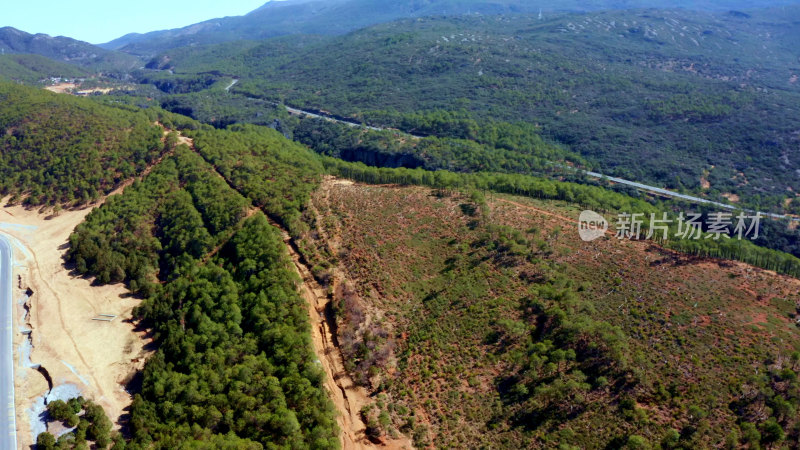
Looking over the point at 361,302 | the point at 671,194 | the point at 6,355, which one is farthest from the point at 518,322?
the point at 671,194

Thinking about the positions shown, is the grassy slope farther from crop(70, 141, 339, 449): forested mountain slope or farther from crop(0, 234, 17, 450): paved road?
crop(0, 234, 17, 450): paved road

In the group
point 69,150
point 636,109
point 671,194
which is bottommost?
point 671,194

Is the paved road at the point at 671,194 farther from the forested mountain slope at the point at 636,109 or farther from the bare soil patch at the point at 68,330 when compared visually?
the bare soil patch at the point at 68,330

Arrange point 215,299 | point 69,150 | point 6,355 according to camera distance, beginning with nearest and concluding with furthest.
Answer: point 6,355 < point 215,299 < point 69,150

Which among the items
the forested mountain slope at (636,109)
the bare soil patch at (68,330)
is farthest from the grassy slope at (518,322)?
the forested mountain slope at (636,109)

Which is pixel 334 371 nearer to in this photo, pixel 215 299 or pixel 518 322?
pixel 215 299

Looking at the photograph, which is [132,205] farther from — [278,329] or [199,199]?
[278,329]

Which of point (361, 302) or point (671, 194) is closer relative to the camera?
point (361, 302)
